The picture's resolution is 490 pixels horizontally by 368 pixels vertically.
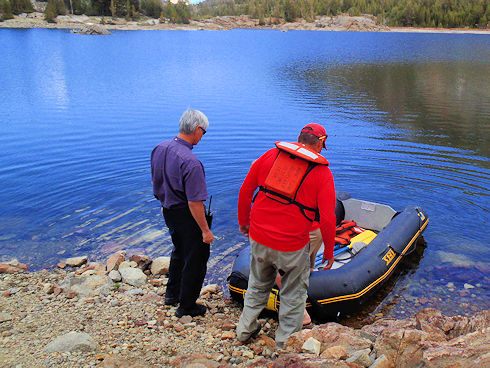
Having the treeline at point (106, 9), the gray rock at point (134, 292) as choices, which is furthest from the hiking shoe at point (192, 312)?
the treeline at point (106, 9)

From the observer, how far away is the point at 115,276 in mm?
6004

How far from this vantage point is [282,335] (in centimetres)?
427

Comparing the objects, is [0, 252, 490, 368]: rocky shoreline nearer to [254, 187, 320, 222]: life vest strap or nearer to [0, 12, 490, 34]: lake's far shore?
[254, 187, 320, 222]: life vest strap

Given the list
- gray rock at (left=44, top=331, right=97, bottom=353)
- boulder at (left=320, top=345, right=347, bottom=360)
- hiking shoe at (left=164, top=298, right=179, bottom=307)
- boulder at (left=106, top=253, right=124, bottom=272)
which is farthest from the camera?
boulder at (left=106, top=253, right=124, bottom=272)

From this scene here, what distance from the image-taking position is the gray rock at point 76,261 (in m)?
6.60

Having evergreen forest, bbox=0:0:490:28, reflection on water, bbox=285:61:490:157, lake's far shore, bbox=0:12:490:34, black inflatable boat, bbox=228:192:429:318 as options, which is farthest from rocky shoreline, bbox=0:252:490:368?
evergreen forest, bbox=0:0:490:28

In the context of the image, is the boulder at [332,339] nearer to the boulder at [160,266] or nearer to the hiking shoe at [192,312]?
the hiking shoe at [192,312]

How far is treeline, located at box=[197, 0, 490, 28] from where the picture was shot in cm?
11456

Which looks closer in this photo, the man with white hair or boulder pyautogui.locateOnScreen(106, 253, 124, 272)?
the man with white hair

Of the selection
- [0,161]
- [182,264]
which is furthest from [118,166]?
[182,264]

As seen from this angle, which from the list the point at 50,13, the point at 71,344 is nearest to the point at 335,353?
the point at 71,344

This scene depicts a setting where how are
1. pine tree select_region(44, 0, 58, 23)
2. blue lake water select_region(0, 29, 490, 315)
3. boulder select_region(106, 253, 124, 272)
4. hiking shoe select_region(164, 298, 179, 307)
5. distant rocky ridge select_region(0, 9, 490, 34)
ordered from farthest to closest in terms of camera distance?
pine tree select_region(44, 0, 58, 23)
distant rocky ridge select_region(0, 9, 490, 34)
blue lake water select_region(0, 29, 490, 315)
boulder select_region(106, 253, 124, 272)
hiking shoe select_region(164, 298, 179, 307)

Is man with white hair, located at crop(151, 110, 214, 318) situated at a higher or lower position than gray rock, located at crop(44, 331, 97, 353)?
higher

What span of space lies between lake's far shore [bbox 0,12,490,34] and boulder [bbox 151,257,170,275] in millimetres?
93457
